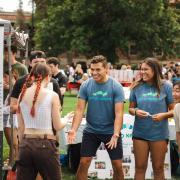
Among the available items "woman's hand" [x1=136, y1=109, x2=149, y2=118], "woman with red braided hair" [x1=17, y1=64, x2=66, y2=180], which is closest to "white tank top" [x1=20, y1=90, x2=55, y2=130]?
"woman with red braided hair" [x1=17, y1=64, x2=66, y2=180]

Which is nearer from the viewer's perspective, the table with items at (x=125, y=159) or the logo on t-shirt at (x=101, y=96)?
the logo on t-shirt at (x=101, y=96)

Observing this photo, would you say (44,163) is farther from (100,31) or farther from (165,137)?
(100,31)

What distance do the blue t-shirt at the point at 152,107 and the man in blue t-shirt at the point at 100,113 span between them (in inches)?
9.8

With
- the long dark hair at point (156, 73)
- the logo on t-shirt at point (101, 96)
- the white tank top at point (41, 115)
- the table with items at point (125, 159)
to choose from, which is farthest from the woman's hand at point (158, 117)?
the table with items at point (125, 159)

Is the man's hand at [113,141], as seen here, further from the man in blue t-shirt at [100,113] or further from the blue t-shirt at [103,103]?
the blue t-shirt at [103,103]

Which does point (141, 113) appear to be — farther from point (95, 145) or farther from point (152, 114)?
point (95, 145)

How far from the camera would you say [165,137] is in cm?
611

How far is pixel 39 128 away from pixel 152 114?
1.56m

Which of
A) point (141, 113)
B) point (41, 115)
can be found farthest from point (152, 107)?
point (41, 115)

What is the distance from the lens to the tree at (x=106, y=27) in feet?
159

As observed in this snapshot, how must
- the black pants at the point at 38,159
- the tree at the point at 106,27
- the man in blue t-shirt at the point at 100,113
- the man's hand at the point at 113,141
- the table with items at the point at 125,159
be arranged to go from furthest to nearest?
1. the tree at the point at 106,27
2. the table with items at the point at 125,159
3. the man in blue t-shirt at the point at 100,113
4. the man's hand at the point at 113,141
5. the black pants at the point at 38,159

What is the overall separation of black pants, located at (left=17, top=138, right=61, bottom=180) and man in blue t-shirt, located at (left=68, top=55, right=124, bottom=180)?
0.95 metres

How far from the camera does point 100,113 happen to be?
19.9 feet

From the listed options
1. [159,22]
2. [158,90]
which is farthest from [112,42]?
[158,90]
